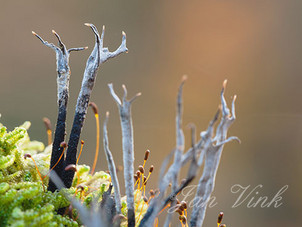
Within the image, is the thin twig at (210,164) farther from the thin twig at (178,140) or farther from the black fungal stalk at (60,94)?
the black fungal stalk at (60,94)

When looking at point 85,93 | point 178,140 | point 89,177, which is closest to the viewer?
point 178,140

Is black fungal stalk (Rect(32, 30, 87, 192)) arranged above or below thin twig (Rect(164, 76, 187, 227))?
above

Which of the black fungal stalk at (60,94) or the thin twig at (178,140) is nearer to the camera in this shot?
the thin twig at (178,140)

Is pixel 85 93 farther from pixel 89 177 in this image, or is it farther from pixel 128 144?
pixel 89 177

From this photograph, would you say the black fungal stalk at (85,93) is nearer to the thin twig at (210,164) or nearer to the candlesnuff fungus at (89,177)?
the candlesnuff fungus at (89,177)

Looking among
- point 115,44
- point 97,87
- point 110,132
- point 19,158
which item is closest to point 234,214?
point 110,132

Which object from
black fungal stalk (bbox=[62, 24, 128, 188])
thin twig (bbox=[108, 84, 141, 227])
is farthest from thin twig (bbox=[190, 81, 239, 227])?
black fungal stalk (bbox=[62, 24, 128, 188])

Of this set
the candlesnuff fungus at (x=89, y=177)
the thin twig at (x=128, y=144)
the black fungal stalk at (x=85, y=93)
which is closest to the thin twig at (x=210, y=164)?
the candlesnuff fungus at (x=89, y=177)

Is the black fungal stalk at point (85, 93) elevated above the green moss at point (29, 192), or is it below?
above

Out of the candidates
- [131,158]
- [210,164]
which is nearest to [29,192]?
[131,158]

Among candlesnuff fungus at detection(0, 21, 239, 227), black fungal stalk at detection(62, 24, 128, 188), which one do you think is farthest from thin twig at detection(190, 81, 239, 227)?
black fungal stalk at detection(62, 24, 128, 188)

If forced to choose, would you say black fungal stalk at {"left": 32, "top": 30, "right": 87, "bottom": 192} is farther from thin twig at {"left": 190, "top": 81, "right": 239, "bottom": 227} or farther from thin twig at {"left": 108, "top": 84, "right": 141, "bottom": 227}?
thin twig at {"left": 190, "top": 81, "right": 239, "bottom": 227}

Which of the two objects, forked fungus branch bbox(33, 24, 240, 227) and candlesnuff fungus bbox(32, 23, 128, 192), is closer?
forked fungus branch bbox(33, 24, 240, 227)
